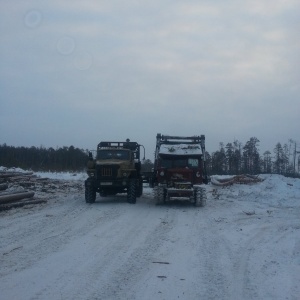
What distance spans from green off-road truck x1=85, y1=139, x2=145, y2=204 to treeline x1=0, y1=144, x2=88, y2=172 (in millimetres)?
48626

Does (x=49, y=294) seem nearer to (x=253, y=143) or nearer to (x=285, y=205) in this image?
(x=285, y=205)

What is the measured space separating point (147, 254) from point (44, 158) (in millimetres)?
90047

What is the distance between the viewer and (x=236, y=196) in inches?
1190

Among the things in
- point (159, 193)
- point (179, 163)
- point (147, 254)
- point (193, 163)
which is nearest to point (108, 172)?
point (159, 193)

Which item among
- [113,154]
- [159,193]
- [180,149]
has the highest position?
[180,149]

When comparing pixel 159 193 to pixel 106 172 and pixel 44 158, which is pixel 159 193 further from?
pixel 44 158

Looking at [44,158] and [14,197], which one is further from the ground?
[44,158]


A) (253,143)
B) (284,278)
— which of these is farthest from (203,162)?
(253,143)

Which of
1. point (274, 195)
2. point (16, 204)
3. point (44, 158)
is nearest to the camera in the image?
point (16, 204)

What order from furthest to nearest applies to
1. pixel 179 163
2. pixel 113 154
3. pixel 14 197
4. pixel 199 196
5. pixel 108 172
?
pixel 113 154 → pixel 179 163 → pixel 108 172 → pixel 199 196 → pixel 14 197

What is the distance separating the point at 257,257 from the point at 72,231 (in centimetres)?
578

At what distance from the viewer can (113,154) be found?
83.5ft

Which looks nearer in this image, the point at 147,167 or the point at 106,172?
the point at 106,172

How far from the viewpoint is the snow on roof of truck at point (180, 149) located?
2484 centimetres
